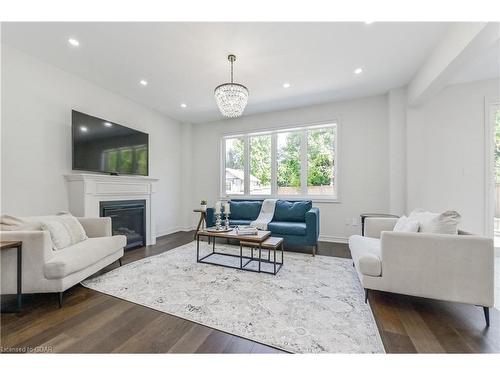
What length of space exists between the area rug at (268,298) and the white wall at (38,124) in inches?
56.1

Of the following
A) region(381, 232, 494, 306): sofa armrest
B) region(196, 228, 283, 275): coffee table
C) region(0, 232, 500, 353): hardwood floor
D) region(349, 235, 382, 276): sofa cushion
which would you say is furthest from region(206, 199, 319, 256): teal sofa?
region(381, 232, 494, 306): sofa armrest

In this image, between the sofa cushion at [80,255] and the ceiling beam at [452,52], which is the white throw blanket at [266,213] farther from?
the ceiling beam at [452,52]

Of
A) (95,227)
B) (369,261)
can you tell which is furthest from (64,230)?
(369,261)

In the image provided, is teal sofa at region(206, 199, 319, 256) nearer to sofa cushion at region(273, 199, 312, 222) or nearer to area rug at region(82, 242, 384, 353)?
sofa cushion at region(273, 199, 312, 222)

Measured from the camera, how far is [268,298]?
204 centimetres

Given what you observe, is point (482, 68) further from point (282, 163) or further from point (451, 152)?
point (282, 163)

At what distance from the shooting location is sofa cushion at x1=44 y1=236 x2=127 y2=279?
74.9 inches

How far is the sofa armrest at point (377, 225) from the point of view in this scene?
2.77m

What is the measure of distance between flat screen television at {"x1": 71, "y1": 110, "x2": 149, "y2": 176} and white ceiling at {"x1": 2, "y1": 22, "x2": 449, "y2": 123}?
707 mm

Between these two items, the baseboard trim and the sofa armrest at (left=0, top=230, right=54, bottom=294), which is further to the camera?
the baseboard trim

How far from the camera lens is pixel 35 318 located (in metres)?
1.73
